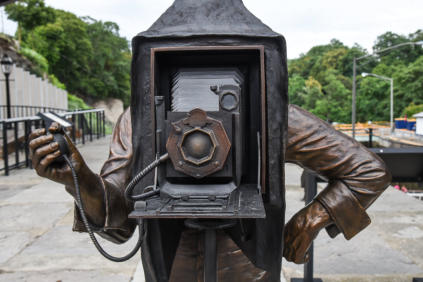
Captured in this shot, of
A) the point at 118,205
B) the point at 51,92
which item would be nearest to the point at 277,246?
the point at 118,205

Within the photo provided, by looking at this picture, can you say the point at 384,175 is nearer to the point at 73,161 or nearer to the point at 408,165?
the point at 73,161

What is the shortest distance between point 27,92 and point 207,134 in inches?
731

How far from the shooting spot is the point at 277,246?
1877 mm

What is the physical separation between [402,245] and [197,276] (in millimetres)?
3574

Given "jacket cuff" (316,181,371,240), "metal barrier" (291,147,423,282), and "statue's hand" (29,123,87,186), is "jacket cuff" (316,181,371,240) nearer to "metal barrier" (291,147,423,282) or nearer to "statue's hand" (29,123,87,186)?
"statue's hand" (29,123,87,186)

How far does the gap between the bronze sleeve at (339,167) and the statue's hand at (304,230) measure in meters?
0.04

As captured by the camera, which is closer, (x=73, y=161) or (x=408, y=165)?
(x=73, y=161)

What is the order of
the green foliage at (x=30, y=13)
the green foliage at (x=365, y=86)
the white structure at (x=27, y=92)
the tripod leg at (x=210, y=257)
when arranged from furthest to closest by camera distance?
the green foliage at (x=365, y=86), the green foliage at (x=30, y=13), the white structure at (x=27, y=92), the tripod leg at (x=210, y=257)

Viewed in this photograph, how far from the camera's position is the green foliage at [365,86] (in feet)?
141

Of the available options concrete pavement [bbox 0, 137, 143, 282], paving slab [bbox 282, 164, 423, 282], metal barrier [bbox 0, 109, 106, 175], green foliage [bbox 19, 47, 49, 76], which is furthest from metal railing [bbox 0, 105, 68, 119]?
paving slab [bbox 282, 164, 423, 282]

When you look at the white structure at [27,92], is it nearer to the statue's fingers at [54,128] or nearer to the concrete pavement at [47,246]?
the concrete pavement at [47,246]

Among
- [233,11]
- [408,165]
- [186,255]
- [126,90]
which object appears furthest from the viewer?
[126,90]

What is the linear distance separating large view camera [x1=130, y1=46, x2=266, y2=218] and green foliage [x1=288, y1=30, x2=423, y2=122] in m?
38.4

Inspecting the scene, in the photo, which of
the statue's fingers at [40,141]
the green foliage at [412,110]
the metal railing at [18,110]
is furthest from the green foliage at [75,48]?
the green foliage at [412,110]
